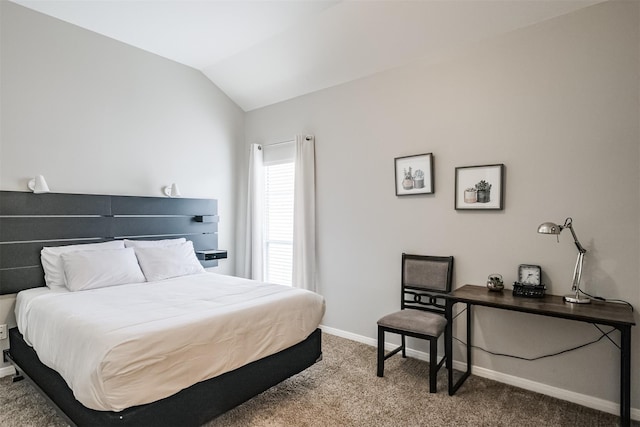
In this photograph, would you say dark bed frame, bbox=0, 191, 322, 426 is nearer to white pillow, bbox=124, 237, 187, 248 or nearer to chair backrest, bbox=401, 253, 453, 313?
white pillow, bbox=124, 237, 187, 248

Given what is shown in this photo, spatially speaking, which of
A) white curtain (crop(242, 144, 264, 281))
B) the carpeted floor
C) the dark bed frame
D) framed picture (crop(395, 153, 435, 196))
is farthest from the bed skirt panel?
white curtain (crop(242, 144, 264, 281))

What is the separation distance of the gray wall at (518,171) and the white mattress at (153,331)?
1179 millimetres

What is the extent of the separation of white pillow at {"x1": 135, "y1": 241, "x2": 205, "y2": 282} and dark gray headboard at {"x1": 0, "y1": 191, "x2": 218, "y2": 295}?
38 cm

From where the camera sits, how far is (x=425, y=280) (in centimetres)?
323

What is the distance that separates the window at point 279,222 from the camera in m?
4.53

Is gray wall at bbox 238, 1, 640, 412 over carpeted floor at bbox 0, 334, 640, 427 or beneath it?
over

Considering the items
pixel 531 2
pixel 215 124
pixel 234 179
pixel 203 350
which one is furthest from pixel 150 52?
pixel 531 2

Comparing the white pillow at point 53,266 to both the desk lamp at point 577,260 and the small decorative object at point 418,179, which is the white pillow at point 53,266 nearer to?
the small decorative object at point 418,179

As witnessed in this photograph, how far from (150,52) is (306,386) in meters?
3.81

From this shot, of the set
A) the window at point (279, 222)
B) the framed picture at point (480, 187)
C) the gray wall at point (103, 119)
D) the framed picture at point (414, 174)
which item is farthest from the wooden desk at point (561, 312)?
the gray wall at point (103, 119)

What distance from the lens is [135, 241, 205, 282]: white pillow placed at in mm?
3432

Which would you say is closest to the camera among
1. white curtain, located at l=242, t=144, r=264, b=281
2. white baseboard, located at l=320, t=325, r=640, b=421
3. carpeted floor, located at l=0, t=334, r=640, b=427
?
carpeted floor, located at l=0, t=334, r=640, b=427

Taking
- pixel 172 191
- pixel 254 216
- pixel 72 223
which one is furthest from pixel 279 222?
pixel 72 223

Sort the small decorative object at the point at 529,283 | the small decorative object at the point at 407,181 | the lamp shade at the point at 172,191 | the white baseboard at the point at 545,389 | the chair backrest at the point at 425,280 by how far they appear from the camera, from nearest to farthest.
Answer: the white baseboard at the point at 545,389 → the small decorative object at the point at 529,283 → the chair backrest at the point at 425,280 → the small decorative object at the point at 407,181 → the lamp shade at the point at 172,191
